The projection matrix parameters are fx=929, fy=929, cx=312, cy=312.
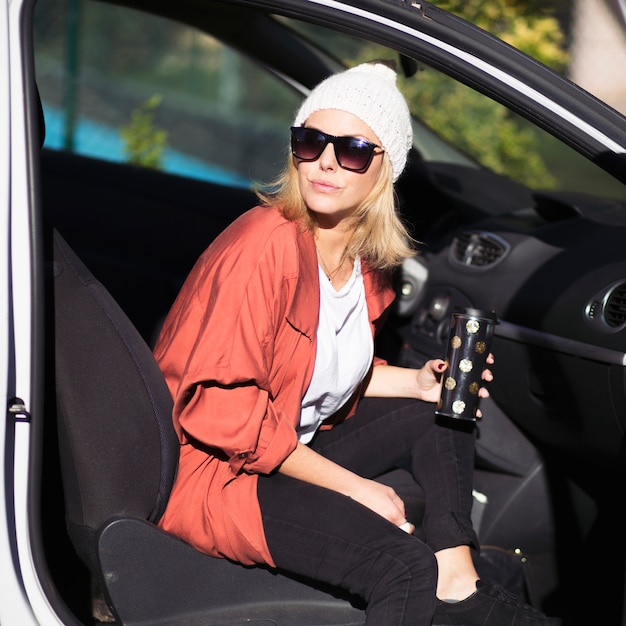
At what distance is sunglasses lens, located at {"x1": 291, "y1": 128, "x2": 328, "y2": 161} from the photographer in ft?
6.61

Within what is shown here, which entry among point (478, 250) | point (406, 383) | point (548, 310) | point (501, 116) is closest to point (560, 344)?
point (548, 310)

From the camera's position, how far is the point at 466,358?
2137mm

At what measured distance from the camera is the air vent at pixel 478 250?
2.82 m

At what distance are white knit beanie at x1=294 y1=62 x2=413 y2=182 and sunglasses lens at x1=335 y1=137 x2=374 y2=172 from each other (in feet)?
0.18

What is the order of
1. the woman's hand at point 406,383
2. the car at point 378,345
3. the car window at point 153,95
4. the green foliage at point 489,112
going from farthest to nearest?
the green foliage at point 489,112, the car window at point 153,95, the woman's hand at point 406,383, the car at point 378,345

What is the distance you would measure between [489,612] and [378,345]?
4.05ft

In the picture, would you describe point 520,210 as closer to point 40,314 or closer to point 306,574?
point 306,574

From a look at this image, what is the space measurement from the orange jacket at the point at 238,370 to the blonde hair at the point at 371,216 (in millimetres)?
48

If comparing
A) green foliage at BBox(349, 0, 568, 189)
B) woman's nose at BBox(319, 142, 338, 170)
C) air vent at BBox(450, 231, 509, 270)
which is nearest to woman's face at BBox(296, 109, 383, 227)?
woman's nose at BBox(319, 142, 338, 170)

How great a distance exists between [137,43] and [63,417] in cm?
707

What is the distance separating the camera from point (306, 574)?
196 centimetres

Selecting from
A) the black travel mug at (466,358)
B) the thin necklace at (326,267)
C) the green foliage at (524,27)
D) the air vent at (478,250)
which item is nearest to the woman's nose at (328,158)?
the thin necklace at (326,267)

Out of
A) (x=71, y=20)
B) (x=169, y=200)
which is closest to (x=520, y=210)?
(x=169, y=200)

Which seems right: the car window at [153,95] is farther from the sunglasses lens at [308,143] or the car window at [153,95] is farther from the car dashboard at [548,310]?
the sunglasses lens at [308,143]
